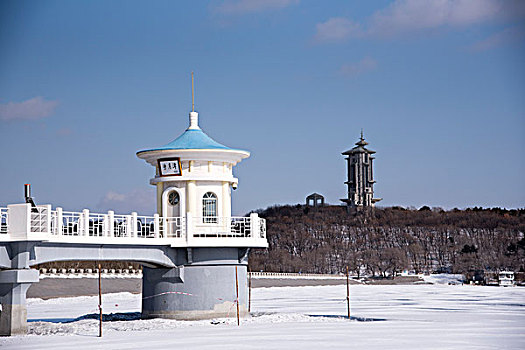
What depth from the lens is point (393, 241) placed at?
134 meters

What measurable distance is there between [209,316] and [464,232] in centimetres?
11508

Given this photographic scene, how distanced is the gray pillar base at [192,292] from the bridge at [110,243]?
0.28ft

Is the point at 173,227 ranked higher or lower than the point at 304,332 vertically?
higher

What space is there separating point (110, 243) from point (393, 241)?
11347 cm

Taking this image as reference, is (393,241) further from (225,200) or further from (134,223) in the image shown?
(134,223)

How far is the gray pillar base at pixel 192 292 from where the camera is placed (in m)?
26.5

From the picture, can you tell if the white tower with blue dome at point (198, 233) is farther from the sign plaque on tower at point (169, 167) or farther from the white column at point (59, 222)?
the white column at point (59, 222)

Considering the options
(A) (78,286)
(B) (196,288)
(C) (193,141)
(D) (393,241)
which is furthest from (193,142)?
(D) (393,241)

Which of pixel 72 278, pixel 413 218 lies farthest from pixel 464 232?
pixel 72 278

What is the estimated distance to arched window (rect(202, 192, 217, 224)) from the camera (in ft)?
90.0

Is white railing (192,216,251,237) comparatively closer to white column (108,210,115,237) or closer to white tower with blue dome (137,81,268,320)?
white tower with blue dome (137,81,268,320)

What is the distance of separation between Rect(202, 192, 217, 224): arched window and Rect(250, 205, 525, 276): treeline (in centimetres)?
7784

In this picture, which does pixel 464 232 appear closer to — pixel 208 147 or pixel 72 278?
pixel 72 278

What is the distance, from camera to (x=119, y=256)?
24438 mm
